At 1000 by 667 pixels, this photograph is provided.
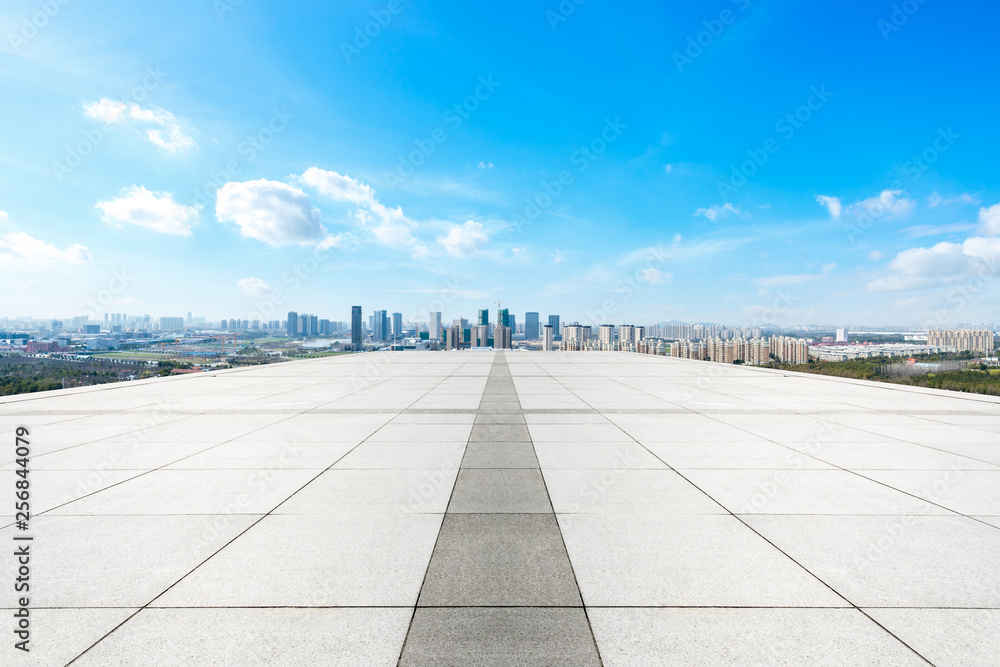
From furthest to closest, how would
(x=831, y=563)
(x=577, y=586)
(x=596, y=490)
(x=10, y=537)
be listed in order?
(x=596, y=490) → (x=10, y=537) → (x=831, y=563) → (x=577, y=586)

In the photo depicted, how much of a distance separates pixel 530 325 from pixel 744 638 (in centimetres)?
15972

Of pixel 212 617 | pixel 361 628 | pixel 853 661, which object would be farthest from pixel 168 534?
pixel 853 661

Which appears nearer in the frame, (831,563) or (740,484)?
(831,563)

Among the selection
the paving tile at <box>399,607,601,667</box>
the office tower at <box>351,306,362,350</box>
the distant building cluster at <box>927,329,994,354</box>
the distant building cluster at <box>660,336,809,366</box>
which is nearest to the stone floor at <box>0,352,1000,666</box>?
the paving tile at <box>399,607,601,667</box>

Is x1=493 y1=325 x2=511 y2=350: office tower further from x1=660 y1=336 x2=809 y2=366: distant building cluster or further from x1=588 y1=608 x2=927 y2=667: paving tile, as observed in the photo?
x1=588 y1=608 x2=927 y2=667: paving tile

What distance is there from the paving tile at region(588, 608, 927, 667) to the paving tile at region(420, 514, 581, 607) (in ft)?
1.46

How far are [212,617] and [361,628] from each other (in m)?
1.12

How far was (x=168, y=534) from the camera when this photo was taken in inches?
167

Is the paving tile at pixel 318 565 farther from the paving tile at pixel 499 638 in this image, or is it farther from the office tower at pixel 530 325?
the office tower at pixel 530 325

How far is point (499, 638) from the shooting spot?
281cm

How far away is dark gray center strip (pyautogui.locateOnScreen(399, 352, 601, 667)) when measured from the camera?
269 centimetres

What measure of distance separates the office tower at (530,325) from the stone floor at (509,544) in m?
146

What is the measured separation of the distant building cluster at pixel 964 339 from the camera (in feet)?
187

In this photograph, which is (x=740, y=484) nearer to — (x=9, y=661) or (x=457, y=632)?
(x=457, y=632)
